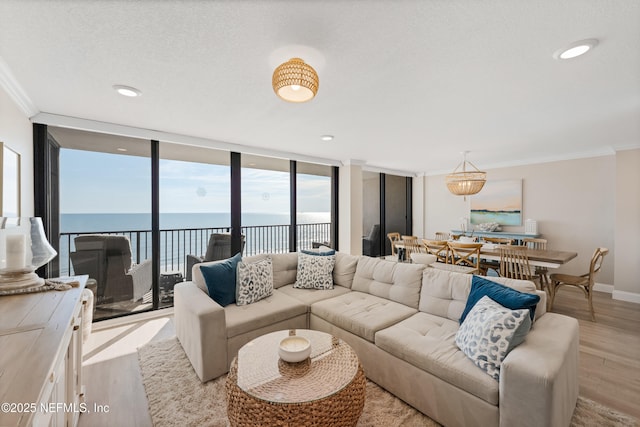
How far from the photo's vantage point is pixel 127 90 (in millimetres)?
2242

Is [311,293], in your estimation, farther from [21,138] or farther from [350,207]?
[21,138]

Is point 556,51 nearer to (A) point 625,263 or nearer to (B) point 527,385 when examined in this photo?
(B) point 527,385

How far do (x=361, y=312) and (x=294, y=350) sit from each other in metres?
1.01

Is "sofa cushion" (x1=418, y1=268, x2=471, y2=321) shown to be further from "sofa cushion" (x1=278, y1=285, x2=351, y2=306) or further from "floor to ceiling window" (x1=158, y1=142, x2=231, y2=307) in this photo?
"floor to ceiling window" (x1=158, y1=142, x2=231, y2=307)

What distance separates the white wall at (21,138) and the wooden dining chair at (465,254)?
487 centimetres

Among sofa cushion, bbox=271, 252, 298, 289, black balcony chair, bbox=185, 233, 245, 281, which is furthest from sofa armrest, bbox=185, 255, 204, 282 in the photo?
sofa cushion, bbox=271, 252, 298, 289

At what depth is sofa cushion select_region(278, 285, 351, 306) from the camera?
9.59ft

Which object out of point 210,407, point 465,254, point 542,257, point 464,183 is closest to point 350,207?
point 464,183

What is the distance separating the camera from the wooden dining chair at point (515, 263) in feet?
11.4

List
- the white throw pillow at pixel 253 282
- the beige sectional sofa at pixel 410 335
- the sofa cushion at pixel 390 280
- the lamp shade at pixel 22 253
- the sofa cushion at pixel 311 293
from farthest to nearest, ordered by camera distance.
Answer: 1. the sofa cushion at pixel 311 293
2. the white throw pillow at pixel 253 282
3. the sofa cushion at pixel 390 280
4. the lamp shade at pixel 22 253
5. the beige sectional sofa at pixel 410 335

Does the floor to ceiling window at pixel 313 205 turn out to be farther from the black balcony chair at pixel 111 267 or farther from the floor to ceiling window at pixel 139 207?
the black balcony chair at pixel 111 267

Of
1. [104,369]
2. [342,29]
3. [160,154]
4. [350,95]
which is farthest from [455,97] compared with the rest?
[104,369]

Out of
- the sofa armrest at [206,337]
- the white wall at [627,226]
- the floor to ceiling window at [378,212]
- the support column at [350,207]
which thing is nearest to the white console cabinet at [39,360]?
the sofa armrest at [206,337]

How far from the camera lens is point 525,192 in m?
5.46
